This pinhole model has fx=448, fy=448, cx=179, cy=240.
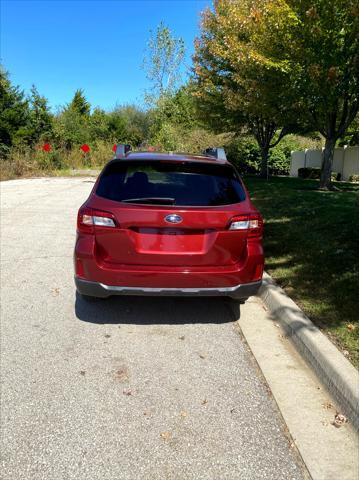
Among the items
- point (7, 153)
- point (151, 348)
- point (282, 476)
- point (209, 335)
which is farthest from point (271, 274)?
point (7, 153)

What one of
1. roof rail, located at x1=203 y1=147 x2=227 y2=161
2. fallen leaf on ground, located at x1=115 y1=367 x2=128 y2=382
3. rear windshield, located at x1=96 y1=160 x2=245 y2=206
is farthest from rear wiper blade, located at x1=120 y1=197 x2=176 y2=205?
fallen leaf on ground, located at x1=115 y1=367 x2=128 y2=382

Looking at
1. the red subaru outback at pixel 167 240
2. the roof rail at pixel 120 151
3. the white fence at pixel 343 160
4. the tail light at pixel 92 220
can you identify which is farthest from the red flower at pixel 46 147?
the tail light at pixel 92 220

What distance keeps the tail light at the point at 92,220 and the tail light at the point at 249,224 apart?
109 centimetres

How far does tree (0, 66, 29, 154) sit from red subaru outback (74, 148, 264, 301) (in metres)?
26.3

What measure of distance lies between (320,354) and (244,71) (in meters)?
14.4

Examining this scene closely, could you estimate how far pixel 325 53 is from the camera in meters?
12.7

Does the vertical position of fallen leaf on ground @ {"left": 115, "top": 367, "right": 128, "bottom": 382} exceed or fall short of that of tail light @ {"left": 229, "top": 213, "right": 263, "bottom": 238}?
it falls short

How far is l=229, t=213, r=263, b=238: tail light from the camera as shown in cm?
411

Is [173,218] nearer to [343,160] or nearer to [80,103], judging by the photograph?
[343,160]

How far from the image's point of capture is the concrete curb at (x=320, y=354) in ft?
9.81

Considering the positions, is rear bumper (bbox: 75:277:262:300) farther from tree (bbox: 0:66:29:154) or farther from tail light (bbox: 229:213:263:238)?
tree (bbox: 0:66:29:154)

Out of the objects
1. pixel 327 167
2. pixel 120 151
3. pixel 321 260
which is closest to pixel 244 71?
pixel 327 167

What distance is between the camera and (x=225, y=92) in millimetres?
20016

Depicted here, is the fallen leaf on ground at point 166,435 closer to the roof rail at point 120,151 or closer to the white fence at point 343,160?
the roof rail at point 120,151
